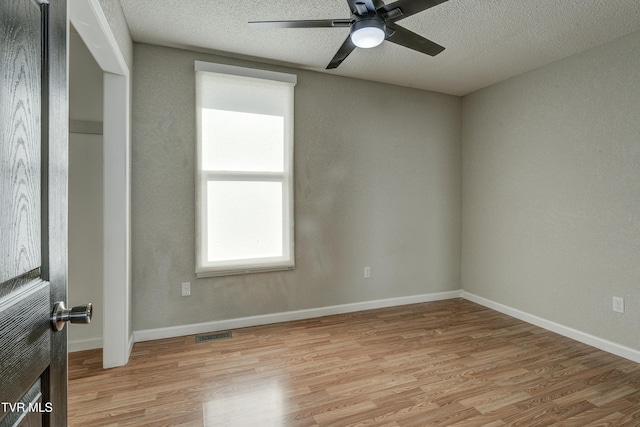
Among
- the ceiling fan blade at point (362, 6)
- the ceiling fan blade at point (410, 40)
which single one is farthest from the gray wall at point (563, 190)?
the ceiling fan blade at point (362, 6)

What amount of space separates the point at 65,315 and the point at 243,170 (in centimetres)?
247

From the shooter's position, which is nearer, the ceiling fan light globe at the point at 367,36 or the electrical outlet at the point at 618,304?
the ceiling fan light globe at the point at 367,36

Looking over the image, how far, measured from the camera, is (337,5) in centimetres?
229

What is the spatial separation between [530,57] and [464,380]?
293 cm

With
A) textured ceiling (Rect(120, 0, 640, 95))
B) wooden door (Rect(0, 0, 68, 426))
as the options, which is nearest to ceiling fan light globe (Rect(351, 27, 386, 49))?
textured ceiling (Rect(120, 0, 640, 95))

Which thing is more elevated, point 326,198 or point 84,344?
point 326,198

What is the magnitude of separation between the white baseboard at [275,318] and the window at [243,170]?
1.61ft

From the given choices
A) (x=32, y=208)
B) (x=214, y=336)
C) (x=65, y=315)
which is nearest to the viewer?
(x=32, y=208)

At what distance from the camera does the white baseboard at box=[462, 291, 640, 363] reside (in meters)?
2.60

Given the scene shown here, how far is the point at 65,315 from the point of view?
0.79 m

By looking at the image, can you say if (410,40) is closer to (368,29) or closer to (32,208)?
(368,29)

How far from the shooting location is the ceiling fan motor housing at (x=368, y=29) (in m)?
1.72

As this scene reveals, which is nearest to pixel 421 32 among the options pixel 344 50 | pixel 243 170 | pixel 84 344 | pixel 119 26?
pixel 344 50

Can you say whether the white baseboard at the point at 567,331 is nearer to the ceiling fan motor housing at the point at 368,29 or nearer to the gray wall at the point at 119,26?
the ceiling fan motor housing at the point at 368,29
